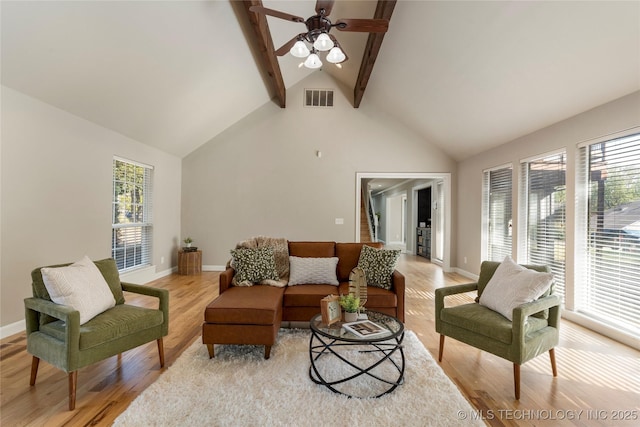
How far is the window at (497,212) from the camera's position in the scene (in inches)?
195

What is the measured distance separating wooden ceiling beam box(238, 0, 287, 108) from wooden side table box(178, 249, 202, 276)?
3590 mm

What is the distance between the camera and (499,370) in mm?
2430

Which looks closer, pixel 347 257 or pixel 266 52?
pixel 347 257

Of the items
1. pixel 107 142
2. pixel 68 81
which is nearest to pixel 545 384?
pixel 68 81

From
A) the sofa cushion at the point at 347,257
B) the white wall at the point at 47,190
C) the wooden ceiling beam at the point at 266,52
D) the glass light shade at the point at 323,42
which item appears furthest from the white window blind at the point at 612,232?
the white wall at the point at 47,190

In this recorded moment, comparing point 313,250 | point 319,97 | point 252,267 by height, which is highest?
point 319,97

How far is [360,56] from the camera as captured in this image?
519 cm

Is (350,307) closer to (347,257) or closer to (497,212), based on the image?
(347,257)

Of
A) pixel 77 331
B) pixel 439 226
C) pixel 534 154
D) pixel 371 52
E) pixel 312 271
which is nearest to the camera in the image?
pixel 77 331

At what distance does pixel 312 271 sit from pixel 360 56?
12.7ft

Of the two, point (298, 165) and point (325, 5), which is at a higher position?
point (325, 5)

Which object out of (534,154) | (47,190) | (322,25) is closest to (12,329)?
(47,190)

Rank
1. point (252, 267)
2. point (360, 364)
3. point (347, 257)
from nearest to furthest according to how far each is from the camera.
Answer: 1. point (360, 364)
2. point (252, 267)
3. point (347, 257)

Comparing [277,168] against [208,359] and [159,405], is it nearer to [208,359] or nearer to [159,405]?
[208,359]
